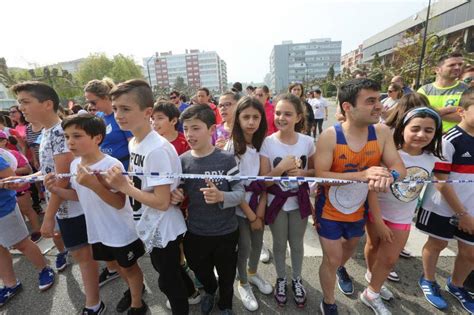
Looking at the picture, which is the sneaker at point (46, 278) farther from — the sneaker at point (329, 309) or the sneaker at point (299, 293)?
the sneaker at point (329, 309)

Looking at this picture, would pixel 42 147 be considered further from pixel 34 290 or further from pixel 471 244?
pixel 471 244

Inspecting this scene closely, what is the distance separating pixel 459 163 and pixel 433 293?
1314 millimetres

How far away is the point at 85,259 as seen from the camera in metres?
2.38

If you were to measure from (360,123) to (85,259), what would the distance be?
Result: 280 centimetres

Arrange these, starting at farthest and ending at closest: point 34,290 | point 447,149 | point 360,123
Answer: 1. point 34,290
2. point 447,149
3. point 360,123

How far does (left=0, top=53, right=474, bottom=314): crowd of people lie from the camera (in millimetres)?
1931

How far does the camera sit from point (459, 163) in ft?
7.36

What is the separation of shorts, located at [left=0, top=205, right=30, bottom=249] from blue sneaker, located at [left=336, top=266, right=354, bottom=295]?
354 cm

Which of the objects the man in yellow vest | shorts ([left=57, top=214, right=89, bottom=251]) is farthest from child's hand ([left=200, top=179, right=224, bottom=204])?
the man in yellow vest

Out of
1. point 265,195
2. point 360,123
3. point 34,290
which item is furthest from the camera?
point 34,290

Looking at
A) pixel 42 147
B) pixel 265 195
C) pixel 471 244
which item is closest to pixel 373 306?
pixel 471 244

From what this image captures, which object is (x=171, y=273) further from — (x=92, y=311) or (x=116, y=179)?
(x=92, y=311)

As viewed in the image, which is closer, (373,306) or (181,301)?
(181,301)

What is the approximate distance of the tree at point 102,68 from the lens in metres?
47.9
